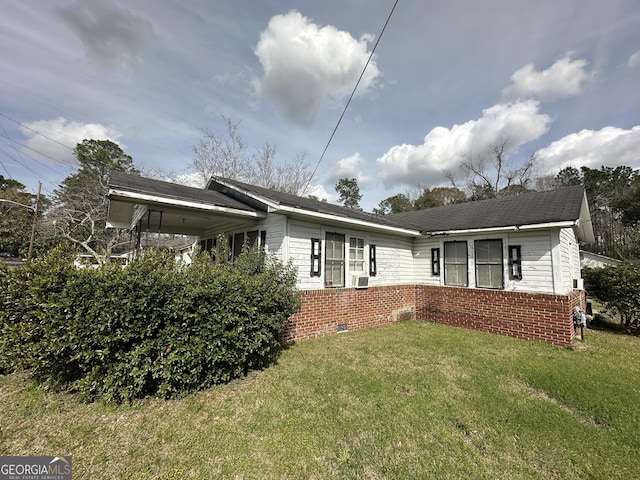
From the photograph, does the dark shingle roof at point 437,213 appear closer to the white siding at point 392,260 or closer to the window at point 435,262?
the white siding at point 392,260

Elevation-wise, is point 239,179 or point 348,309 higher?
point 239,179

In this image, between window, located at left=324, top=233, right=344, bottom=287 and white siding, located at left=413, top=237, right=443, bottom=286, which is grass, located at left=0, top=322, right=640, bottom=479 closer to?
window, located at left=324, top=233, right=344, bottom=287

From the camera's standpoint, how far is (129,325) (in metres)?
3.10

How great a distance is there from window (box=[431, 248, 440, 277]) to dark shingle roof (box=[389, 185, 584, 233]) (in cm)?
74

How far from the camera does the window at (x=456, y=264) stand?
8.09 meters

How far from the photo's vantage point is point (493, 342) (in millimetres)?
6266

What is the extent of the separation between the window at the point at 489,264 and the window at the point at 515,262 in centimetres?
28

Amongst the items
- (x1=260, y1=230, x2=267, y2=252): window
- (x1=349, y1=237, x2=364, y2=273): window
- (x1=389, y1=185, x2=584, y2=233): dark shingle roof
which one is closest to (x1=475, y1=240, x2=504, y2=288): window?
(x1=389, y1=185, x2=584, y2=233): dark shingle roof

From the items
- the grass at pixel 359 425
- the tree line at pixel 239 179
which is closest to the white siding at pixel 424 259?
the grass at pixel 359 425

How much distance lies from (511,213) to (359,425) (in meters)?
7.59

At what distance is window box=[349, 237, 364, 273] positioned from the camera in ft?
24.5

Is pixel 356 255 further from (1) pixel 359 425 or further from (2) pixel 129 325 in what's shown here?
(2) pixel 129 325

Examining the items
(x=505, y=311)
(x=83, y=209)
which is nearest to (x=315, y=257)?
(x=505, y=311)

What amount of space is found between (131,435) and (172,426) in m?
0.37
